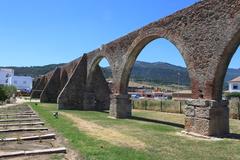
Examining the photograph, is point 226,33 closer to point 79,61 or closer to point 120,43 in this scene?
point 120,43

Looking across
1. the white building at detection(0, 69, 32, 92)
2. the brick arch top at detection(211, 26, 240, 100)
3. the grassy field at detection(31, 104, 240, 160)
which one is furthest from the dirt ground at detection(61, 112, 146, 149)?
the white building at detection(0, 69, 32, 92)

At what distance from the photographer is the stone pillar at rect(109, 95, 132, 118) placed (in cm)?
1967

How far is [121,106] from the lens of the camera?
1980 cm

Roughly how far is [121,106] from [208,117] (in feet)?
28.2

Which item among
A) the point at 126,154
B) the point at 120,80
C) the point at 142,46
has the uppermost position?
the point at 142,46

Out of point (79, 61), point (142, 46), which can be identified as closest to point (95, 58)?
point (79, 61)

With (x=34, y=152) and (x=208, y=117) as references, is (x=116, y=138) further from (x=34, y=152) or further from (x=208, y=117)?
(x=34, y=152)

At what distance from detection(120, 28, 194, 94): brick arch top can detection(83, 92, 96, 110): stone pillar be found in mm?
9405

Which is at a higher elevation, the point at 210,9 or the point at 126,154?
the point at 210,9

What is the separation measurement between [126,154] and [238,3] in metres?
5.93

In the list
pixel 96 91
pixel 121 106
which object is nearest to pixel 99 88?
pixel 96 91

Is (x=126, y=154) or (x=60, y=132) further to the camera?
(x=60, y=132)

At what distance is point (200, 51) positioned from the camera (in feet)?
40.4

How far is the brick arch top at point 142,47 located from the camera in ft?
43.9
